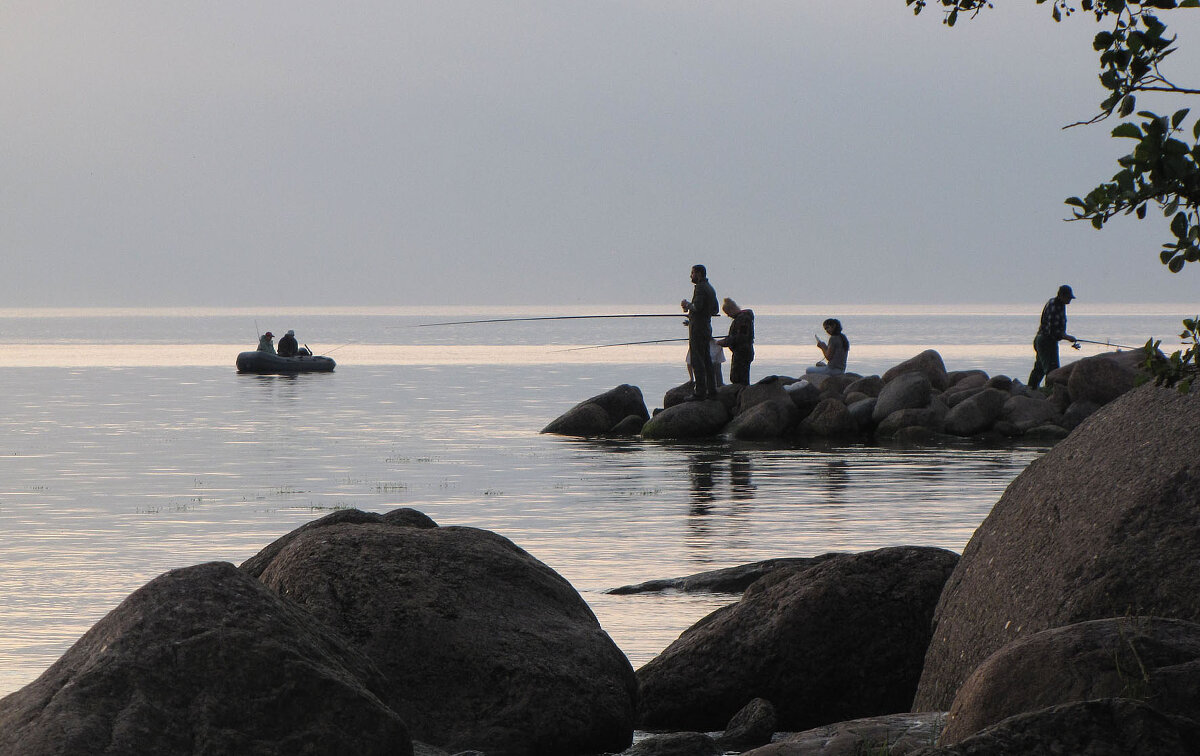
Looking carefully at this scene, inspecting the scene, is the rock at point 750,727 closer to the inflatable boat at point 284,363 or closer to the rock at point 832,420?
the rock at point 832,420

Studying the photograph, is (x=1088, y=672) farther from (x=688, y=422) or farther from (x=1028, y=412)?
(x=1028, y=412)

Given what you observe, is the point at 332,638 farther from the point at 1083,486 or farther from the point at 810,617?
the point at 1083,486

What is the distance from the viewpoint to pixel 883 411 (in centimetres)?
2778

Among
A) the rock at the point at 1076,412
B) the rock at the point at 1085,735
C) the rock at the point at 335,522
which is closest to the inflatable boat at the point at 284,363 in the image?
the rock at the point at 1076,412

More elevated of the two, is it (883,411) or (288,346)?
(288,346)

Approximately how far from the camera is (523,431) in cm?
2961

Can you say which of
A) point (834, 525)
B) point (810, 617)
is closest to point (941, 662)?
point (810, 617)

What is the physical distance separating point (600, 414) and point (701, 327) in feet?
10.9

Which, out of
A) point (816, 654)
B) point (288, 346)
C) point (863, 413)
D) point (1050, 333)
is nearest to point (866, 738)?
point (816, 654)

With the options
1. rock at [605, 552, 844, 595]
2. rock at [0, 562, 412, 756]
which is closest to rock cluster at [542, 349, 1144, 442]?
rock at [605, 552, 844, 595]

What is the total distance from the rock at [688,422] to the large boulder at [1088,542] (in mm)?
19854

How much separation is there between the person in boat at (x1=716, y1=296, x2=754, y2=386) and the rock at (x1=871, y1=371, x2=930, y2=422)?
2583 mm

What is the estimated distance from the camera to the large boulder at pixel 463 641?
735 cm

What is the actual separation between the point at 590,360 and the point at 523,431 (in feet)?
170
